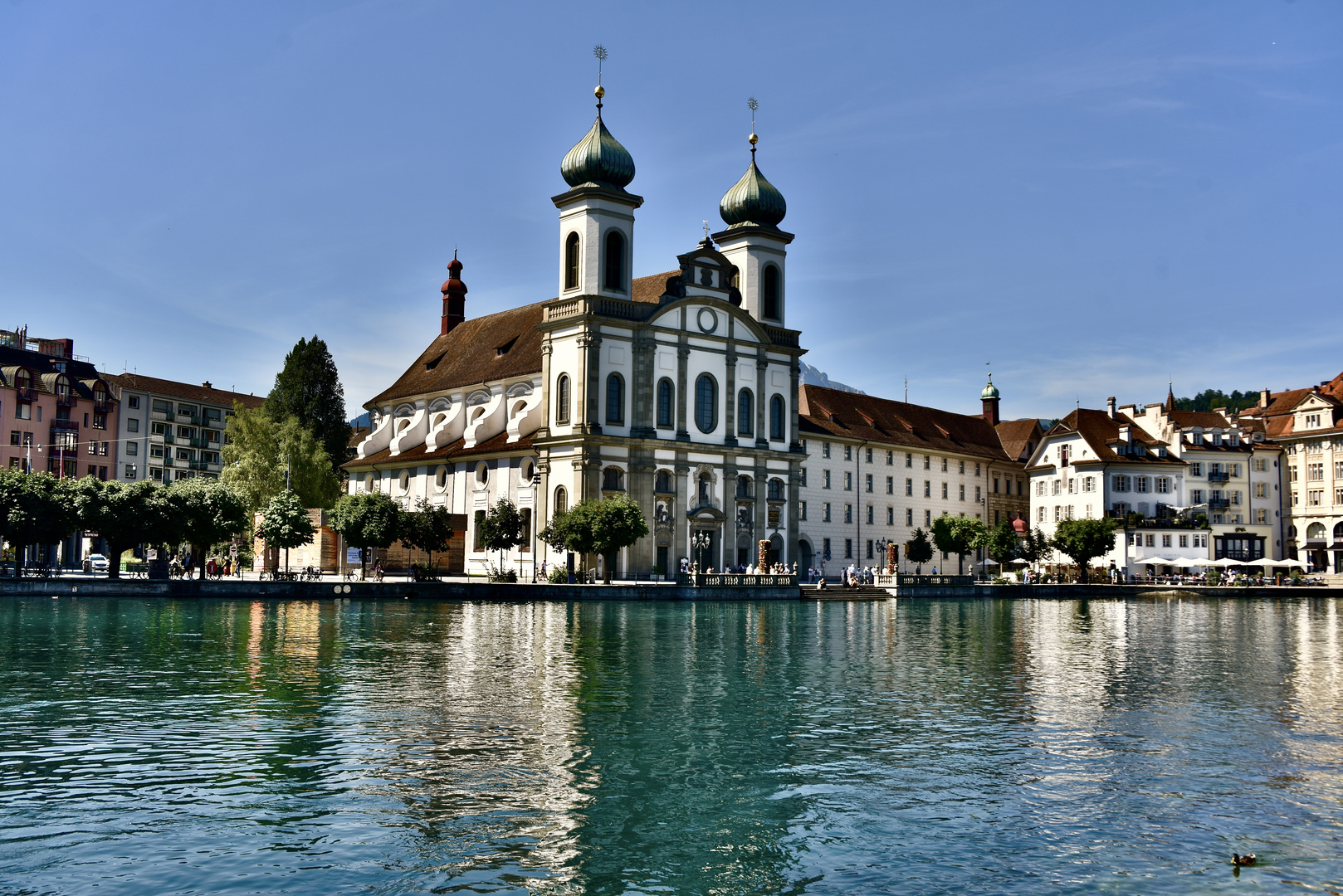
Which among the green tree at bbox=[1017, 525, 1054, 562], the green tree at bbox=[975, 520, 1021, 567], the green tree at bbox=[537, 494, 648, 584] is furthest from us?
the green tree at bbox=[1017, 525, 1054, 562]

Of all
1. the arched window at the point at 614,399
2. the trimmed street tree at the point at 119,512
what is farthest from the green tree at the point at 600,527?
the trimmed street tree at the point at 119,512

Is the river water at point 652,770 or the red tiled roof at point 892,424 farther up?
the red tiled roof at point 892,424

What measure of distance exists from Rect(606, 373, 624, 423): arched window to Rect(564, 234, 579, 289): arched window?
6337mm

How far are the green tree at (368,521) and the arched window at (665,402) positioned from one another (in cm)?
1655

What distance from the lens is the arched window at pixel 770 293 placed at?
275 ft

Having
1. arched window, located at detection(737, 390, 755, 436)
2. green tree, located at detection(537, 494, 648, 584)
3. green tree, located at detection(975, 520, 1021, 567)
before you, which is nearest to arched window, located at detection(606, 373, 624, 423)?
green tree, located at detection(537, 494, 648, 584)

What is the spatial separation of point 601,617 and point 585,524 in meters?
19.6

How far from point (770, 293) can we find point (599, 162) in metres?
15.5

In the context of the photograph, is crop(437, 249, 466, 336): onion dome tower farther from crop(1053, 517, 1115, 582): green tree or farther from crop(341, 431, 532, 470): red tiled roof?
crop(1053, 517, 1115, 582): green tree

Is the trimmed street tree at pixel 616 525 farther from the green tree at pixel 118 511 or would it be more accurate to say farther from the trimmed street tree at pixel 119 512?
the green tree at pixel 118 511

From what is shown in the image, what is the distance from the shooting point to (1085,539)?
91562 millimetres

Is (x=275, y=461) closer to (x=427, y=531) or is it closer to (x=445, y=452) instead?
(x=445, y=452)

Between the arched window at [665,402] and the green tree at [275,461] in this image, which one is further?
the green tree at [275,461]

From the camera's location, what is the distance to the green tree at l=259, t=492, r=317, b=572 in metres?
68.4
